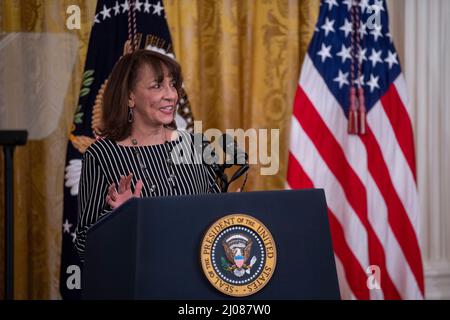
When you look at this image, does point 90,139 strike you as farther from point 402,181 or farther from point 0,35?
point 402,181

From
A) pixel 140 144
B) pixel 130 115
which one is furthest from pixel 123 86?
pixel 140 144

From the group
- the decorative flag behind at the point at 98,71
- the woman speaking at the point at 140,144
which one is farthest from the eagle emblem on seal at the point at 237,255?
Result: the decorative flag behind at the point at 98,71

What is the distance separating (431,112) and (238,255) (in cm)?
260

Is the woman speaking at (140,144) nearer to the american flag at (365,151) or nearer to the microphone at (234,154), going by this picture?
the microphone at (234,154)

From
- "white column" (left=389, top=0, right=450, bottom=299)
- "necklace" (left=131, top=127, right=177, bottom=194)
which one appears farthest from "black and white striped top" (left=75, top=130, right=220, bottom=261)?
"white column" (left=389, top=0, right=450, bottom=299)

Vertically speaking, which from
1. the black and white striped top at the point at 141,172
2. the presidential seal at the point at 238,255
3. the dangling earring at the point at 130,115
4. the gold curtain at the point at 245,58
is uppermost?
the gold curtain at the point at 245,58

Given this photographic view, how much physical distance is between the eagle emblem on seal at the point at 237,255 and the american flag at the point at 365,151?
2048mm

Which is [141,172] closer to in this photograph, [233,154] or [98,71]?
[233,154]

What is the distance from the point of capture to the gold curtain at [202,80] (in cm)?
297

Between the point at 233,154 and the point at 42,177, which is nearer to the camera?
the point at 233,154

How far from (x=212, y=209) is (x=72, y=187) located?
194 centimetres

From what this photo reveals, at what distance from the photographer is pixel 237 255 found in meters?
1.13

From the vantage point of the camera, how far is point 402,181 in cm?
317
